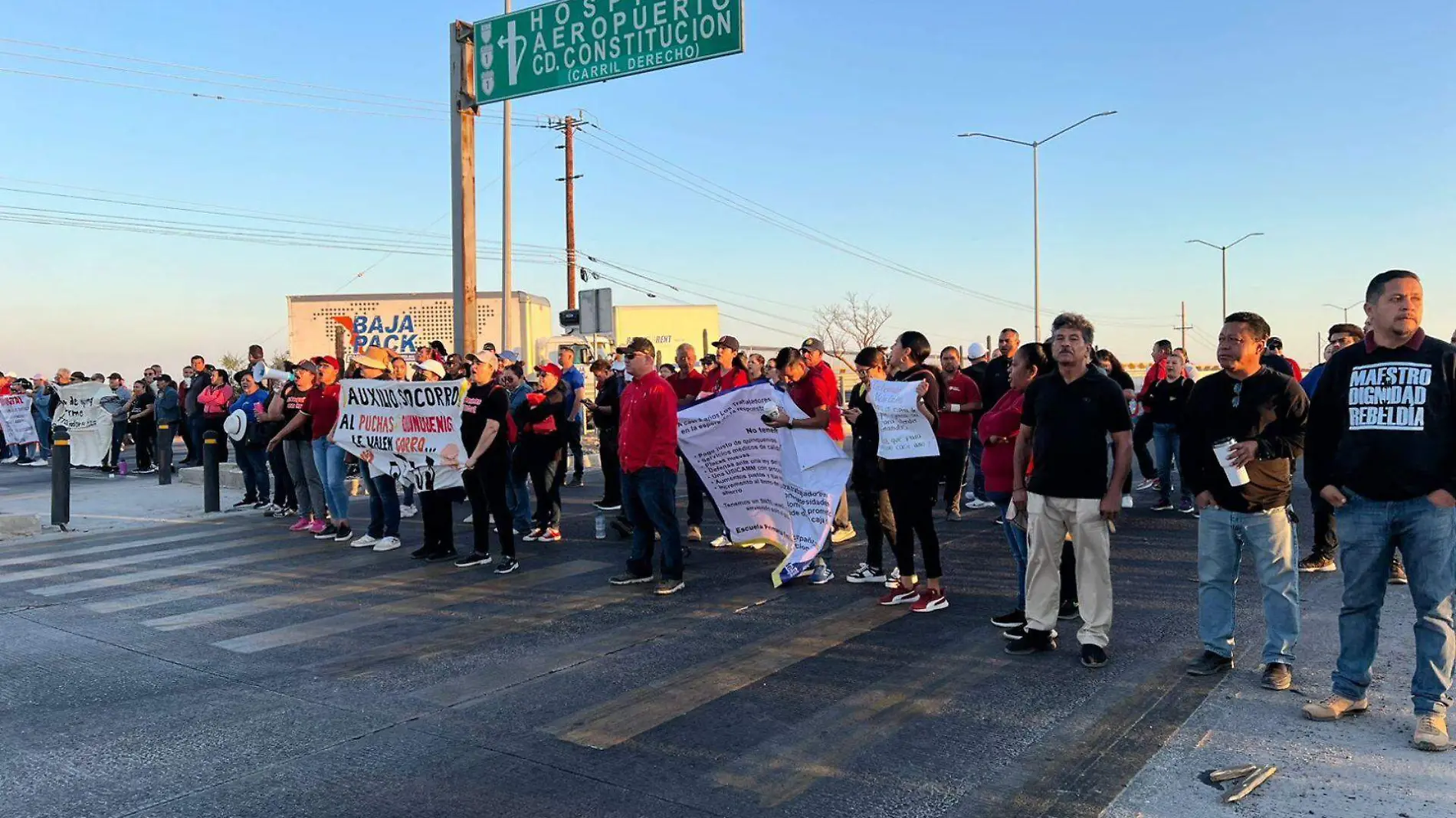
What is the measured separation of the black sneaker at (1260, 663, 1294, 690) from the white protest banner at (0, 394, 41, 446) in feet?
81.5

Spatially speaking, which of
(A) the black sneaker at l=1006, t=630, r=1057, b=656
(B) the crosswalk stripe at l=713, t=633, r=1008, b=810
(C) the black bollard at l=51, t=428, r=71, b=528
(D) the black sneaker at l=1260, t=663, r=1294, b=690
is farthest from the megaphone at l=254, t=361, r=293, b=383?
(D) the black sneaker at l=1260, t=663, r=1294, b=690

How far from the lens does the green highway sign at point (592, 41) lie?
11945 millimetres

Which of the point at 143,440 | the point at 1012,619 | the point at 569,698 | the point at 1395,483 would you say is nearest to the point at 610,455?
the point at 1012,619

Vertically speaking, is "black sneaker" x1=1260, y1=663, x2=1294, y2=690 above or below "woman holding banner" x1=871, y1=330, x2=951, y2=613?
below

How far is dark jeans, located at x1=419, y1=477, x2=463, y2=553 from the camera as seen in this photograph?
32.1 ft

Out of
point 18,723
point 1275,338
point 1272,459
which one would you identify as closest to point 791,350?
point 1272,459

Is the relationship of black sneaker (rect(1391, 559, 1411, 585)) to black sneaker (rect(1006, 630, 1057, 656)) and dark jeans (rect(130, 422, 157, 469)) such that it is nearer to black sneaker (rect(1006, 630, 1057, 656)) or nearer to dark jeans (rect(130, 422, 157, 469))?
black sneaker (rect(1006, 630, 1057, 656))

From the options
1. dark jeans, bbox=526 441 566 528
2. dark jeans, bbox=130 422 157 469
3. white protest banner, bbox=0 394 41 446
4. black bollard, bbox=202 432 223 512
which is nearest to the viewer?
dark jeans, bbox=526 441 566 528

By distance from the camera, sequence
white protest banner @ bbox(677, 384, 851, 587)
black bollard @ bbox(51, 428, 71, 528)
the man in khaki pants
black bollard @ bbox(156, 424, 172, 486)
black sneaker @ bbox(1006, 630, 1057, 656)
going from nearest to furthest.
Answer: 1. the man in khaki pants
2. black sneaker @ bbox(1006, 630, 1057, 656)
3. white protest banner @ bbox(677, 384, 851, 587)
4. black bollard @ bbox(51, 428, 71, 528)
5. black bollard @ bbox(156, 424, 172, 486)

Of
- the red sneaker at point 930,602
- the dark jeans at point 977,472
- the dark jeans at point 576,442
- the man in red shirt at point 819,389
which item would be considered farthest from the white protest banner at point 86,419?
the red sneaker at point 930,602

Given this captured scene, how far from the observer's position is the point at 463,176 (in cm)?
1477

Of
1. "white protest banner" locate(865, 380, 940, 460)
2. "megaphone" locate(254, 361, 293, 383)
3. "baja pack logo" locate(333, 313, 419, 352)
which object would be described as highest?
"baja pack logo" locate(333, 313, 419, 352)

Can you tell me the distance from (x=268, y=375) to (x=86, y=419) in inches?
375

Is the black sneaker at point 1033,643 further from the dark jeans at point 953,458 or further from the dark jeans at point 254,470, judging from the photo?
the dark jeans at point 254,470
